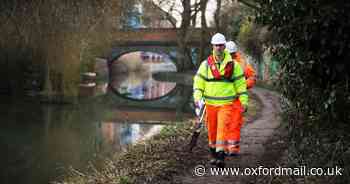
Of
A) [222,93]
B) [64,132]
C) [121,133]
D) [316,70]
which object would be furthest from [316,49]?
[64,132]

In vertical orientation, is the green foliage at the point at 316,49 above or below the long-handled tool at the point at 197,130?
above

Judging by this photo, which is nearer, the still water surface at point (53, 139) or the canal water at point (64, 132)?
the still water surface at point (53, 139)

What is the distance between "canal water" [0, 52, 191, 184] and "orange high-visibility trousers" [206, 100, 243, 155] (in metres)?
5.03

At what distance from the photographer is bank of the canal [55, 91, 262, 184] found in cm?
670

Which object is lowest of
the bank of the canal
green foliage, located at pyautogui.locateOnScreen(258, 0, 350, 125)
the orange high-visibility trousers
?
the bank of the canal

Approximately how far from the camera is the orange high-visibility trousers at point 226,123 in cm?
667

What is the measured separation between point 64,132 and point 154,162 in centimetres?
1018

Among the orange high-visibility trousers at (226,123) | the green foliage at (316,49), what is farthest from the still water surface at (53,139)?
the green foliage at (316,49)

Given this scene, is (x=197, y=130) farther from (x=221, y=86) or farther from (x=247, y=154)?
(x=221, y=86)

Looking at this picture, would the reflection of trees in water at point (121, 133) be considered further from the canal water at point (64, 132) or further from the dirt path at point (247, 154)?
the dirt path at point (247, 154)

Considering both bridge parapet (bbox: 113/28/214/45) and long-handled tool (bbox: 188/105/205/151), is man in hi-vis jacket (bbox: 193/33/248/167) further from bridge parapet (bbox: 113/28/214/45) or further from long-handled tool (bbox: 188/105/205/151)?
bridge parapet (bbox: 113/28/214/45)

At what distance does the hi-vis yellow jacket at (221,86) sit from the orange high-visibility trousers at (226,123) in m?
0.09

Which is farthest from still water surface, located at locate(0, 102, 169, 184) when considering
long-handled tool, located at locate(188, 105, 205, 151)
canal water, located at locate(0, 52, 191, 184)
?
long-handled tool, located at locate(188, 105, 205, 151)

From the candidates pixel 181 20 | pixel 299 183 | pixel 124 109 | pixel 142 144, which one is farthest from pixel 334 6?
pixel 181 20
